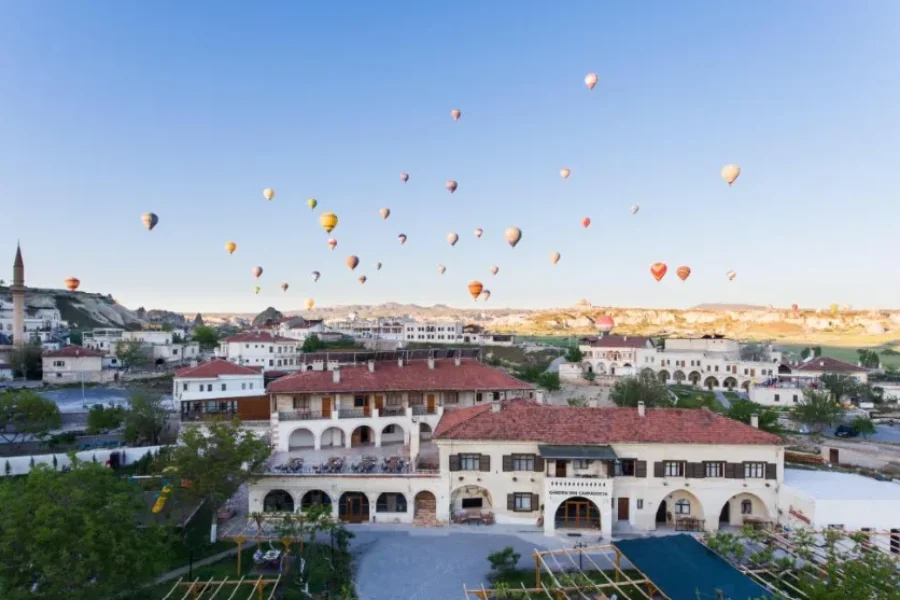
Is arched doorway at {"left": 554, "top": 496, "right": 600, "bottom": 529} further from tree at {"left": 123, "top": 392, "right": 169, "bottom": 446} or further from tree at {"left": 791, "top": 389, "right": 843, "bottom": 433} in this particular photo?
tree at {"left": 791, "top": 389, "right": 843, "bottom": 433}

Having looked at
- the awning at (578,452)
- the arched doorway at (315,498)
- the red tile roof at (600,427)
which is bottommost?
the arched doorway at (315,498)

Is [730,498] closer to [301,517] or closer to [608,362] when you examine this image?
[301,517]

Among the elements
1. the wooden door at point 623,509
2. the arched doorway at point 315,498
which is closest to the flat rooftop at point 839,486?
the wooden door at point 623,509

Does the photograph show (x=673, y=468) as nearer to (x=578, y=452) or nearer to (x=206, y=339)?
(x=578, y=452)

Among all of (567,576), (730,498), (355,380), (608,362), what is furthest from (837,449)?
(608,362)

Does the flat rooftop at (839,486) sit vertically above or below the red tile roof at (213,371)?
below

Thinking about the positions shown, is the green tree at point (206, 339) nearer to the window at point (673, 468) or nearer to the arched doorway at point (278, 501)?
the arched doorway at point (278, 501)
